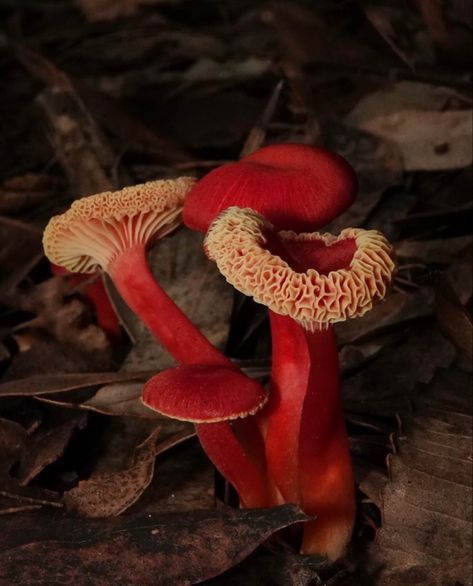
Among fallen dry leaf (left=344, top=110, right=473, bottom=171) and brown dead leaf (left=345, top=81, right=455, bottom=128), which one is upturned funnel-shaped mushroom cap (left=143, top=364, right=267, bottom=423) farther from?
brown dead leaf (left=345, top=81, right=455, bottom=128)

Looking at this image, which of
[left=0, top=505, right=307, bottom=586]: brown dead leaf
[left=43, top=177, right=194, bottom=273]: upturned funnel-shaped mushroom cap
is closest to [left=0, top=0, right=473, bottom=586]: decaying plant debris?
[left=0, top=505, right=307, bottom=586]: brown dead leaf

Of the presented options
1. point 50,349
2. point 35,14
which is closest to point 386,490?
point 50,349

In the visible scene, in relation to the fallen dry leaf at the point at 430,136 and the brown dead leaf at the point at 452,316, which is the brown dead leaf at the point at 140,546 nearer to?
the brown dead leaf at the point at 452,316

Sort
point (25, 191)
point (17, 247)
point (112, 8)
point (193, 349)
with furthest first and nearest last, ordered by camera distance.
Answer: point (112, 8)
point (25, 191)
point (17, 247)
point (193, 349)

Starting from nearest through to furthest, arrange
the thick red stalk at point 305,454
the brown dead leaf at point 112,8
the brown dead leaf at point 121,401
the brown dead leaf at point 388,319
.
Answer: the thick red stalk at point 305,454, the brown dead leaf at point 121,401, the brown dead leaf at point 388,319, the brown dead leaf at point 112,8

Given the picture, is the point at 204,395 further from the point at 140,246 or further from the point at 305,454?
the point at 140,246

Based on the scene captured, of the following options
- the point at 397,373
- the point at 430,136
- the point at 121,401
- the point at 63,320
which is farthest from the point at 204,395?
the point at 430,136

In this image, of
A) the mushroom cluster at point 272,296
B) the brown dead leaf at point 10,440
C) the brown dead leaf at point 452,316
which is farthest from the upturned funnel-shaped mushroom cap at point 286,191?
the brown dead leaf at point 10,440
